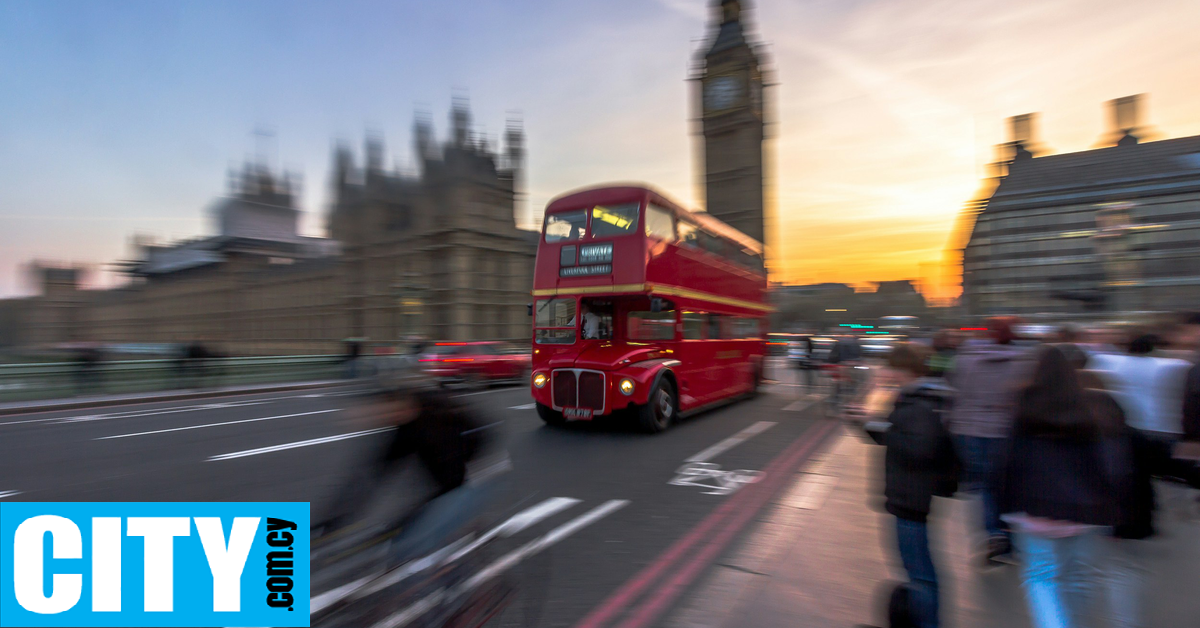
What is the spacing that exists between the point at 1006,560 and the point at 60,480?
932cm

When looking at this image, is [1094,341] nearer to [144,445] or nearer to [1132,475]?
[1132,475]

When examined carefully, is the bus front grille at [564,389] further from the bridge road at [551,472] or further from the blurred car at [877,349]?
the blurred car at [877,349]

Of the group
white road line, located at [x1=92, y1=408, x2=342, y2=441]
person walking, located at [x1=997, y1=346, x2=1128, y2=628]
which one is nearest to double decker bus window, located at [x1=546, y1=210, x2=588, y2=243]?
white road line, located at [x1=92, y1=408, x2=342, y2=441]

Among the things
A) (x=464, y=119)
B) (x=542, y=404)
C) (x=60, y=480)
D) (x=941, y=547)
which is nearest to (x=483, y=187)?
(x=464, y=119)

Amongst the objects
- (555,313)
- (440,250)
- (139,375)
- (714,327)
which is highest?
(440,250)

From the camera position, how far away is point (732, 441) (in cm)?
945

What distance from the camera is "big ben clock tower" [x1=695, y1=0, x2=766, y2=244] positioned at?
219 feet

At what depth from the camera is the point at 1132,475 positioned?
8.58 feet

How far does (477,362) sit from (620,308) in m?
9.87

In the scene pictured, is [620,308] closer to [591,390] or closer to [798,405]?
[591,390]

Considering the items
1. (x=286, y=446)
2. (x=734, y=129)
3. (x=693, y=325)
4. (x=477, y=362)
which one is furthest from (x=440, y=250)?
(x=734, y=129)

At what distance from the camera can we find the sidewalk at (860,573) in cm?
352

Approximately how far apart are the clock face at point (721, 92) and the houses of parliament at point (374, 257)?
0.49ft

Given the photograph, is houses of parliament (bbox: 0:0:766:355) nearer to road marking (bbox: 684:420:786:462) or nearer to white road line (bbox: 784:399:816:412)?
white road line (bbox: 784:399:816:412)
